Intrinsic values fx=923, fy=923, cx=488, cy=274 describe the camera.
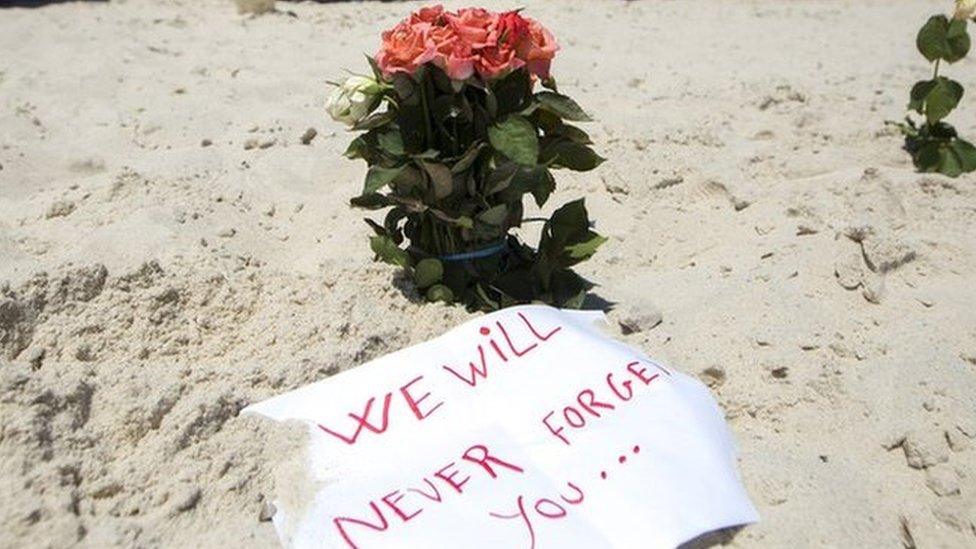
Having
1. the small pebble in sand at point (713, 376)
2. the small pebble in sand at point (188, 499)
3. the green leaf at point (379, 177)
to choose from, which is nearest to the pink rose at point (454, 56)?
the green leaf at point (379, 177)

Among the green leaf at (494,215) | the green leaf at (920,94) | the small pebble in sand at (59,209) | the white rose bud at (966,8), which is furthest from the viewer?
the green leaf at (920,94)

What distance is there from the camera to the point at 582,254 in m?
1.93

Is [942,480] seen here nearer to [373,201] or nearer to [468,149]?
[468,149]

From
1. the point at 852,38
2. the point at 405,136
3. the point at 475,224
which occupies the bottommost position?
the point at 852,38

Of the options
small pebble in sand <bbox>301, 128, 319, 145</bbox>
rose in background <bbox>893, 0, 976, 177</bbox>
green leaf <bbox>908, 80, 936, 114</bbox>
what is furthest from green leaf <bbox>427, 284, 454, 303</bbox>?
green leaf <bbox>908, 80, 936, 114</bbox>

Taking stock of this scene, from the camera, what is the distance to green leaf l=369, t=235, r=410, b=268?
190 cm

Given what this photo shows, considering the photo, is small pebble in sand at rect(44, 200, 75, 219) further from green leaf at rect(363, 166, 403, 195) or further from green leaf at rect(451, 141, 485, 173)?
green leaf at rect(451, 141, 485, 173)

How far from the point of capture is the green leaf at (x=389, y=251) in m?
1.90

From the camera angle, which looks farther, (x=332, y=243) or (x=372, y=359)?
(x=332, y=243)

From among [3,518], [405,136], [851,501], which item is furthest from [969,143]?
[3,518]

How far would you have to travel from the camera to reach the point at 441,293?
1905 mm

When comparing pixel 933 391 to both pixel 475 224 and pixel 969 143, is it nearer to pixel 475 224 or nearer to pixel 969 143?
pixel 475 224

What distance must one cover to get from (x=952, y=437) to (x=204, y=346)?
136 cm

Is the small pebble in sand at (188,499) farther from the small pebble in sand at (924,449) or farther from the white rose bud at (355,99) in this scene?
the small pebble in sand at (924,449)
